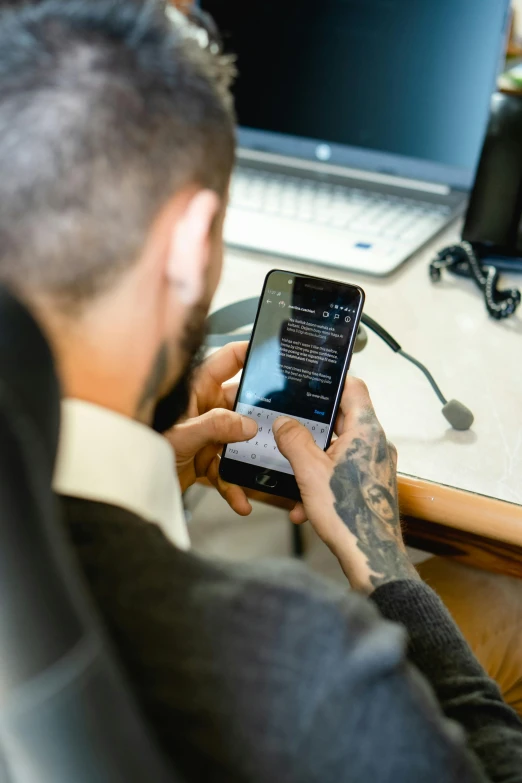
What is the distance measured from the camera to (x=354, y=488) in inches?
26.9

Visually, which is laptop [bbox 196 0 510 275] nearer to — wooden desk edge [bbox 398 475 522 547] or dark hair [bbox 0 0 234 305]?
wooden desk edge [bbox 398 475 522 547]

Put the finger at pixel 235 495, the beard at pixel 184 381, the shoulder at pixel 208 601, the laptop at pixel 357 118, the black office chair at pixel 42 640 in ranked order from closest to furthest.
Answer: the black office chair at pixel 42 640 → the shoulder at pixel 208 601 → the beard at pixel 184 381 → the finger at pixel 235 495 → the laptop at pixel 357 118

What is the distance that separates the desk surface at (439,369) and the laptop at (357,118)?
0.16ft

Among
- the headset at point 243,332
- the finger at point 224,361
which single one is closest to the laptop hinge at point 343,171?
the headset at point 243,332

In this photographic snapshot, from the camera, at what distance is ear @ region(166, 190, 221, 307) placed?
1.38 feet

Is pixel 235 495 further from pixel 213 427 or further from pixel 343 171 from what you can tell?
pixel 343 171

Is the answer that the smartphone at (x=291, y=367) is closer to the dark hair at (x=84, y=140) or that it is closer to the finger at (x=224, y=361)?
the finger at (x=224, y=361)

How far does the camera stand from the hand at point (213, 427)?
73 centimetres

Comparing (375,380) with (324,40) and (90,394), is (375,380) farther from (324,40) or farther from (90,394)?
(324,40)

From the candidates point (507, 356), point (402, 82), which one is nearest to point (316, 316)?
point (507, 356)

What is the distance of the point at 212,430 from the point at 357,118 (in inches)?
25.6

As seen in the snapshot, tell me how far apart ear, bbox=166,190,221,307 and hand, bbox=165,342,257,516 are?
0.30 m

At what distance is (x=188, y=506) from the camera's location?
4.98ft

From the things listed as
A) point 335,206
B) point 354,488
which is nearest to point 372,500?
point 354,488
